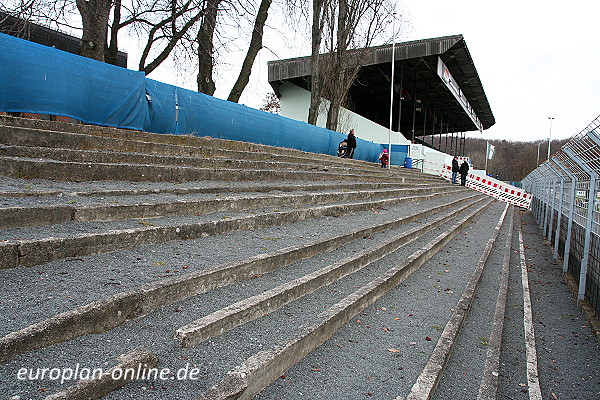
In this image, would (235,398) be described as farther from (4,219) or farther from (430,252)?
(430,252)

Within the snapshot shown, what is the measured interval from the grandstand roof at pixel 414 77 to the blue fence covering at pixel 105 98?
577 inches

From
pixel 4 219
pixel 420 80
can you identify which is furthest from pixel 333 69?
pixel 4 219

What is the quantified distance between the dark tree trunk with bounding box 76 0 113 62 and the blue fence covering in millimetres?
1737

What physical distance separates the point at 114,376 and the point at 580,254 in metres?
6.76

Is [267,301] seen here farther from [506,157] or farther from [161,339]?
[506,157]

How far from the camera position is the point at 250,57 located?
15.3 m

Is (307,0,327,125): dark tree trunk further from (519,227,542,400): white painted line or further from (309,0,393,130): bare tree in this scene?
(519,227,542,400): white painted line

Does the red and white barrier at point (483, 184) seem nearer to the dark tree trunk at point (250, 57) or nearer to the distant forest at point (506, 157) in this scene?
the dark tree trunk at point (250, 57)

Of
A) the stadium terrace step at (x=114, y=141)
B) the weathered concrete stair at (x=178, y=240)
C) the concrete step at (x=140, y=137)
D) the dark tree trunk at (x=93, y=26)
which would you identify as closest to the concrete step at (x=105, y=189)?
the weathered concrete stair at (x=178, y=240)

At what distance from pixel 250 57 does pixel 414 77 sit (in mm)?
23345

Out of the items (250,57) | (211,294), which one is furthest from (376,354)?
(250,57)

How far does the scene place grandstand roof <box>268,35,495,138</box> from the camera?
27625mm

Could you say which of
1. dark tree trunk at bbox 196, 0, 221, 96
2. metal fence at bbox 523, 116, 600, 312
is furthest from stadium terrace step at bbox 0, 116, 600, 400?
dark tree trunk at bbox 196, 0, 221, 96

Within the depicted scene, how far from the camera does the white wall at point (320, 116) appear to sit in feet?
103
